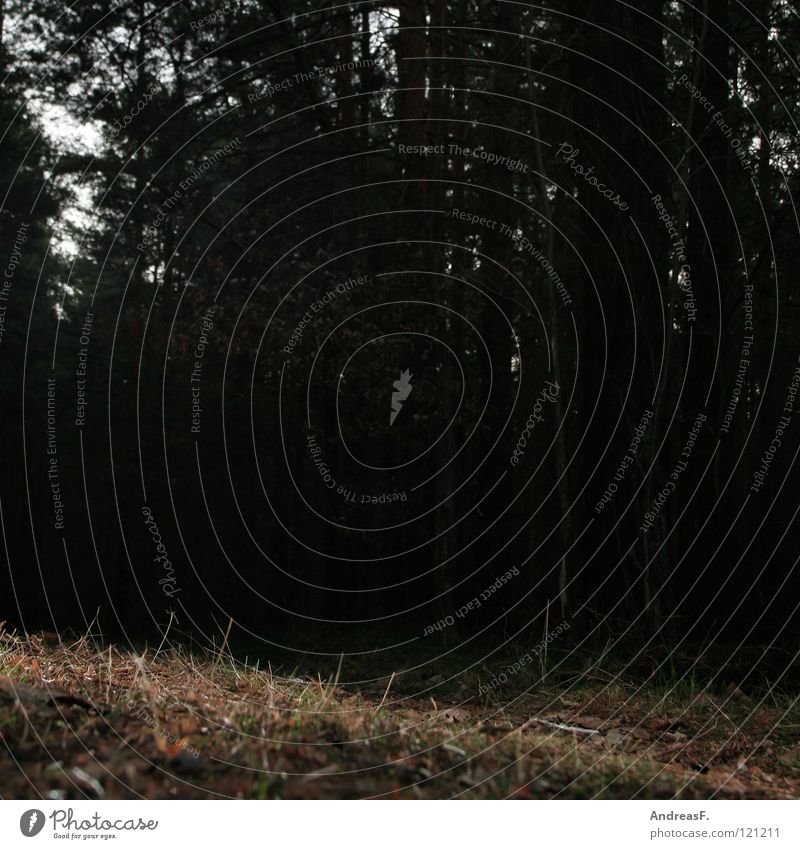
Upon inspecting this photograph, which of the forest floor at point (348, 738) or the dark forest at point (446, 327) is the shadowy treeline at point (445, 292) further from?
the forest floor at point (348, 738)

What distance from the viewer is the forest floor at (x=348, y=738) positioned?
3.26 m

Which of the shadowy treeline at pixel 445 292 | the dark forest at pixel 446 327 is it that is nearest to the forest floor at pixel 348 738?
the dark forest at pixel 446 327

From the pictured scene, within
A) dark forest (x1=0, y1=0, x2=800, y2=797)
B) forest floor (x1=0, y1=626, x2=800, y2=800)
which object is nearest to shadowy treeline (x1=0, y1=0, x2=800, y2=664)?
→ dark forest (x1=0, y1=0, x2=800, y2=797)

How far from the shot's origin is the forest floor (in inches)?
128

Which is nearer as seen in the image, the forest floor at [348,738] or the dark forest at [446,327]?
the forest floor at [348,738]

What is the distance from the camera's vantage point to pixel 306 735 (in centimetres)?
389

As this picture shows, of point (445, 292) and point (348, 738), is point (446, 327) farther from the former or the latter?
point (348, 738)

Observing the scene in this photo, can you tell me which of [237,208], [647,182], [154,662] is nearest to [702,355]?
[647,182]

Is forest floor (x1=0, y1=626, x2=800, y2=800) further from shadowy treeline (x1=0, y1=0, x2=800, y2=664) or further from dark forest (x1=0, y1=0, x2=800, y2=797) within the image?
shadowy treeline (x1=0, y1=0, x2=800, y2=664)

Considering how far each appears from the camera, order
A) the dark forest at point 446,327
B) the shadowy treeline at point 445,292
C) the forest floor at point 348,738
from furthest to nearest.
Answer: the shadowy treeline at point 445,292, the dark forest at point 446,327, the forest floor at point 348,738

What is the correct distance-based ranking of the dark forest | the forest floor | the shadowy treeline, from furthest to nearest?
the shadowy treeline < the dark forest < the forest floor

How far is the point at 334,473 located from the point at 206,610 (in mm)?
9902

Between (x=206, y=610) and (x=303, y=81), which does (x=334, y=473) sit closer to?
(x=303, y=81)

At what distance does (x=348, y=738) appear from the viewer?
3.94 meters
